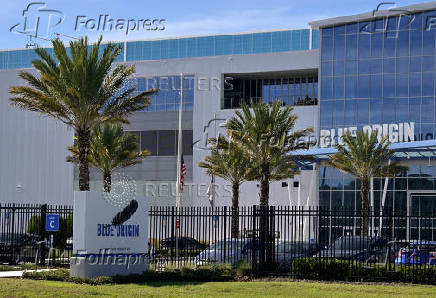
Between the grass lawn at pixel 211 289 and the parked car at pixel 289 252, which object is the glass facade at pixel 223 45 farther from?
the grass lawn at pixel 211 289

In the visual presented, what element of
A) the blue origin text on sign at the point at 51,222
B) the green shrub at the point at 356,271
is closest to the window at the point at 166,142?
the blue origin text on sign at the point at 51,222

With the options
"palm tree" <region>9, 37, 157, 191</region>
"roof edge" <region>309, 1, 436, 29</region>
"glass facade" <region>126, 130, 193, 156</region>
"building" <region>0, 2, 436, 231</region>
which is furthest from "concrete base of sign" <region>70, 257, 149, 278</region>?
"glass facade" <region>126, 130, 193, 156</region>

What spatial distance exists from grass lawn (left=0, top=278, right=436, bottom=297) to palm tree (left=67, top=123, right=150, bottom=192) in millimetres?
24678

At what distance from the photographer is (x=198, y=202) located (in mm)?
61438

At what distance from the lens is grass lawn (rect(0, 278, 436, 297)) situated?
64.5ft

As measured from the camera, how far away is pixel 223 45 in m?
78.2

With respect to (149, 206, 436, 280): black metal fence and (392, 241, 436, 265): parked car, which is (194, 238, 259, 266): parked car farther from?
(392, 241, 436, 265): parked car

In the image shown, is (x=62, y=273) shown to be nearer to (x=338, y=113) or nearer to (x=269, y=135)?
(x=269, y=135)

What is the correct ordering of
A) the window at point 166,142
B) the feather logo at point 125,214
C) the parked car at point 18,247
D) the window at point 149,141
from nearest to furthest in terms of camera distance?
1. the feather logo at point 125,214
2. the parked car at point 18,247
3. the window at point 166,142
4. the window at point 149,141

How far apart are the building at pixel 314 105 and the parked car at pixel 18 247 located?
21.8 meters

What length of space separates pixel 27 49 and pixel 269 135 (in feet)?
177

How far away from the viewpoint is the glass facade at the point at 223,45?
3007 inches

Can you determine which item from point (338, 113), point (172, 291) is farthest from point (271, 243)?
point (338, 113)

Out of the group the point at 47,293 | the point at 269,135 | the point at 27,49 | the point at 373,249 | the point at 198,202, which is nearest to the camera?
the point at 47,293
